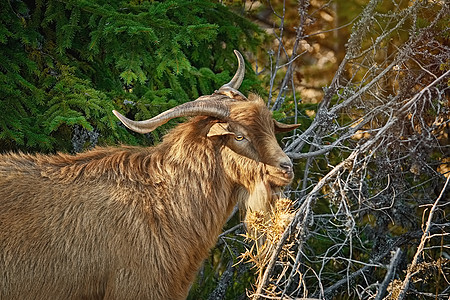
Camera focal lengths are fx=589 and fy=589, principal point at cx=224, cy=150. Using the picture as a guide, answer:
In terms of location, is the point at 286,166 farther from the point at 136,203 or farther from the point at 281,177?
the point at 136,203

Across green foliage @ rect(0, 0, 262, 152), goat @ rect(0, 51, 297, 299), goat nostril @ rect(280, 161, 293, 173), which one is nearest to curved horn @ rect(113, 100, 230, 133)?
goat @ rect(0, 51, 297, 299)

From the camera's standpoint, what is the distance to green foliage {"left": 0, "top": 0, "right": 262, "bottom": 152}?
6129 millimetres

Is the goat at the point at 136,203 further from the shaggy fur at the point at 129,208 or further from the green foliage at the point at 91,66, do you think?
the green foliage at the point at 91,66

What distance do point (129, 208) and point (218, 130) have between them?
0.99m

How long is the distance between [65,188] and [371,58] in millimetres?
4261

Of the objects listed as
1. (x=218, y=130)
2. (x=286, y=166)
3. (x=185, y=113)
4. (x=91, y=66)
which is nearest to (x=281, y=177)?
(x=286, y=166)

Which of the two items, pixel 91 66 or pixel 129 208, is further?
pixel 91 66

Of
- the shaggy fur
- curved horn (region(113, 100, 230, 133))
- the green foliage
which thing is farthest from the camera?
the green foliage

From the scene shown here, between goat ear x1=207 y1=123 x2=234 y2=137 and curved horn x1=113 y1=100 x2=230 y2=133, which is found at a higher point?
curved horn x1=113 y1=100 x2=230 y2=133

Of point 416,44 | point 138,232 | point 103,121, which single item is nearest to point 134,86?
point 103,121

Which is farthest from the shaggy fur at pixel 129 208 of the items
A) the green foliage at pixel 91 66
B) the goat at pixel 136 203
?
the green foliage at pixel 91 66

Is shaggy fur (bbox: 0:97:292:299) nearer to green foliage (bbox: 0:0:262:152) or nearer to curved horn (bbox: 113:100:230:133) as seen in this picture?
curved horn (bbox: 113:100:230:133)

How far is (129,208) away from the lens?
15.8 feet

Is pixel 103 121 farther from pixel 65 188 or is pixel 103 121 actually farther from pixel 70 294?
pixel 70 294
